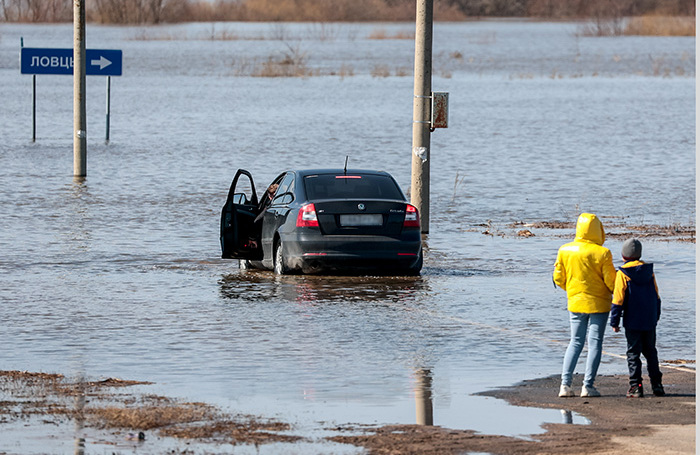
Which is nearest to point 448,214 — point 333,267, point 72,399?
point 333,267

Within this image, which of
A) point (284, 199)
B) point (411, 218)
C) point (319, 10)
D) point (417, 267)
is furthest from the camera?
point (319, 10)

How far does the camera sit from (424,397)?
34.1 feet

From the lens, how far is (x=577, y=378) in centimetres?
1128

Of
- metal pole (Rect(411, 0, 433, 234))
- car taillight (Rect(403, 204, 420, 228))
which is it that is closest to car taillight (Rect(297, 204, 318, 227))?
car taillight (Rect(403, 204, 420, 228))

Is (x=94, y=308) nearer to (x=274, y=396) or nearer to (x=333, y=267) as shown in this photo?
(x=333, y=267)

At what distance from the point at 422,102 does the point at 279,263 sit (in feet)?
16.4

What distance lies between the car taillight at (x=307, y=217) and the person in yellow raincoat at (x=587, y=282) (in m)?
5.88

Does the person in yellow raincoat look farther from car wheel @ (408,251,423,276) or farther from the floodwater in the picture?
car wheel @ (408,251,423,276)

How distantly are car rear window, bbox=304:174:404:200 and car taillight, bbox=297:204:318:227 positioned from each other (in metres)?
0.38

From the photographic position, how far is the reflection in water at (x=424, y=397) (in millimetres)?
9648

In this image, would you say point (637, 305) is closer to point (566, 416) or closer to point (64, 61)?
point (566, 416)

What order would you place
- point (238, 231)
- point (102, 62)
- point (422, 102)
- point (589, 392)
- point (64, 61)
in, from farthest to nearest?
1. point (64, 61)
2. point (102, 62)
3. point (422, 102)
4. point (238, 231)
5. point (589, 392)

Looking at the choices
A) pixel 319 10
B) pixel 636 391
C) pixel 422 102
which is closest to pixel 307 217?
pixel 422 102

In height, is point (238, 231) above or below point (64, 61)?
below
